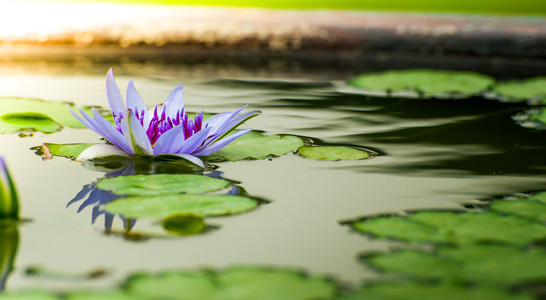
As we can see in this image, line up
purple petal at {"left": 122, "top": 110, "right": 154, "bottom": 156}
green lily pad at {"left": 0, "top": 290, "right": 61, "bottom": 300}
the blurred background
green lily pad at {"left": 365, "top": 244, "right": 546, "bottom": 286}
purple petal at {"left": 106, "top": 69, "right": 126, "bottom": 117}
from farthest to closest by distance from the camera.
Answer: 1. the blurred background
2. purple petal at {"left": 106, "top": 69, "right": 126, "bottom": 117}
3. purple petal at {"left": 122, "top": 110, "right": 154, "bottom": 156}
4. green lily pad at {"left": 365, "top": 244, "right": 546, "bottom": 286}
5. green lily pad at {"left": 0, "top": 290, "right": 61, "bottom": 300}

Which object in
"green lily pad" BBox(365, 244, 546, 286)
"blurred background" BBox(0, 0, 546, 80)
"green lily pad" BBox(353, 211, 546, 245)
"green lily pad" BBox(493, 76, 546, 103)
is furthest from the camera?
"blurred background" BBox(0, 0, 546, 80)

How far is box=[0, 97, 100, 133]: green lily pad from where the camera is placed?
1743 millimetres

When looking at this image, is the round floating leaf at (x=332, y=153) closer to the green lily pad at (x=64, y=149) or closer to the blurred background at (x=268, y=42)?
the green lily pad at (x=64, y=149)

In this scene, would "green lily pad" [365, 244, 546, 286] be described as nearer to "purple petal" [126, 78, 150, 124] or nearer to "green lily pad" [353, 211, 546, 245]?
"green lily pad" [353, 211, 546, 245]

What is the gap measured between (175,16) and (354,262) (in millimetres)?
2356

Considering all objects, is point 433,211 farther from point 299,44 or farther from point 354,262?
point 299,44

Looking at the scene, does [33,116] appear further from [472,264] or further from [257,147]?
[472,264]

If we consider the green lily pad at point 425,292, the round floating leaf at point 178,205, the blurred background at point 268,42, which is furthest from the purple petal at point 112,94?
the blurred background at point 268,42

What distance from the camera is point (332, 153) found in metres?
1.55

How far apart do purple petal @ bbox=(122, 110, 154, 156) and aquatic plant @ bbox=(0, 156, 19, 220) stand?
0.95 ft

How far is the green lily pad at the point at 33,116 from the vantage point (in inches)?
68.6

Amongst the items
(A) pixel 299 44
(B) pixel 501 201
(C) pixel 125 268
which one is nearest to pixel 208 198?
(C) pixel 125 268

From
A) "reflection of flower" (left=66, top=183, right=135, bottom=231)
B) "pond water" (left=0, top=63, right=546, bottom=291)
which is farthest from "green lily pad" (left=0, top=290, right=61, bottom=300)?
"reflection of flower" (left=66, top=183, right=135, bottom=231)

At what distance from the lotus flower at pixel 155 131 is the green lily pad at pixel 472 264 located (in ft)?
1.71
